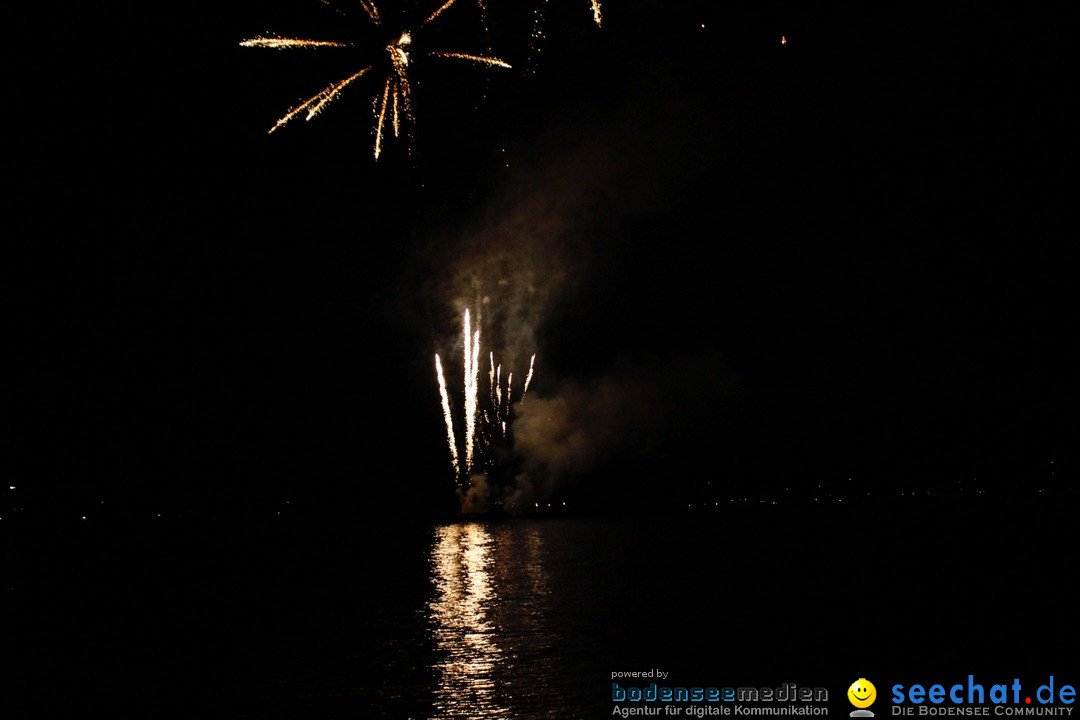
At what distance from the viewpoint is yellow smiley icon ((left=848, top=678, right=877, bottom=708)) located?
9188mm

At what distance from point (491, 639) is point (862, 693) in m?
5.83

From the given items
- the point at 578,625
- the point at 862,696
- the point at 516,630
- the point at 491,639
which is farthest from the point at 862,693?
the point at 516,630

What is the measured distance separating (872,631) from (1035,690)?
140 inches

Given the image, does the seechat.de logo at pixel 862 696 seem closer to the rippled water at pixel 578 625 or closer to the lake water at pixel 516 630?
the lake water at pixel 516 630

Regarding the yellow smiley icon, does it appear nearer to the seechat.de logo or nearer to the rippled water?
the seechat.de logo

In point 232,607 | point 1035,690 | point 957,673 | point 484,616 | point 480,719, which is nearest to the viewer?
point 480,719

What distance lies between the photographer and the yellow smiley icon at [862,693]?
9.19m

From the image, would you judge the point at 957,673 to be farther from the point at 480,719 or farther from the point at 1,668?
the point at 1,668

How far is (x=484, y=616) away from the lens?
1520 centimetres

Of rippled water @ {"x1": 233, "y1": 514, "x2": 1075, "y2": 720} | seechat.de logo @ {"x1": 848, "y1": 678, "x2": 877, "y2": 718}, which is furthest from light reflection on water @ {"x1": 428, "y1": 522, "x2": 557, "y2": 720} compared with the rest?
seechat.de logo @ {"x1": 848, "y1": 678, "x2": 877, "y2": 718}

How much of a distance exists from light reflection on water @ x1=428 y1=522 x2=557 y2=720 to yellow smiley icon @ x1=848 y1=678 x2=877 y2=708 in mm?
3631

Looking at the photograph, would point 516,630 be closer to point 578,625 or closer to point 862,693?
point 578,625

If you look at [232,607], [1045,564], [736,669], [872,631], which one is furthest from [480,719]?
[1045,564]

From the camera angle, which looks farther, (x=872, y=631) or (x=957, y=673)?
(x=872, y=631)
